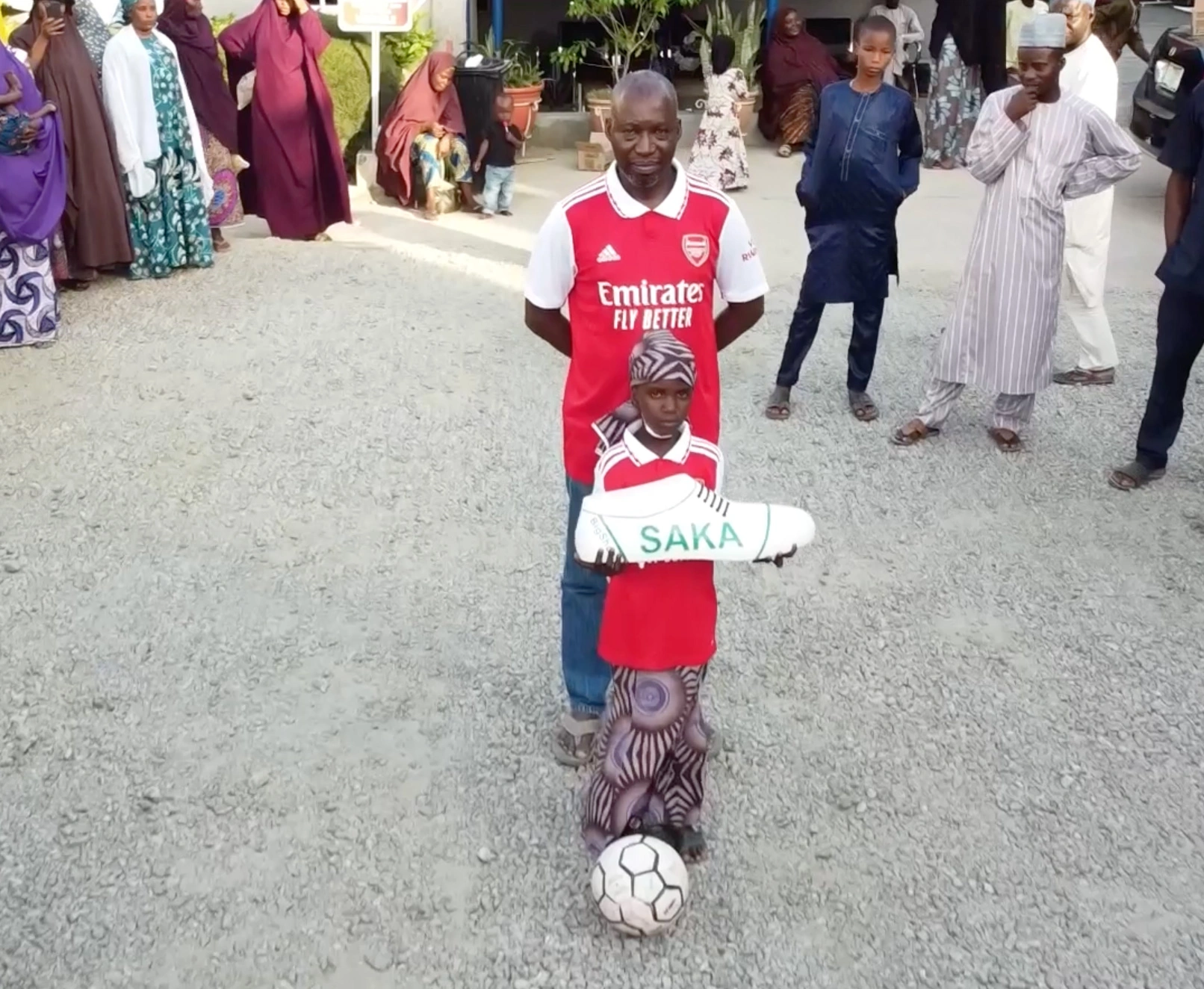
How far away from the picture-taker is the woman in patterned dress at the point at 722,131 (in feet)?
33.9

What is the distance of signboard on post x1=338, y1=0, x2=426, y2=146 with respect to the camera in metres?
10.0

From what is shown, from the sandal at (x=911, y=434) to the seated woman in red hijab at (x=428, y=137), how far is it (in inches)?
194

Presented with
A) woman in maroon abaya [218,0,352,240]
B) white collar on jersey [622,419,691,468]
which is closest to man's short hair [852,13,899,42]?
white collar on jersey [622,419,691,468]

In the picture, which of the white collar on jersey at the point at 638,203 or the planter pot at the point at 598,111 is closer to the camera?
the white collar on jersey at the point at 638,203

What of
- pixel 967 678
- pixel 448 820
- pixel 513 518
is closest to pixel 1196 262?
pixel 967 678

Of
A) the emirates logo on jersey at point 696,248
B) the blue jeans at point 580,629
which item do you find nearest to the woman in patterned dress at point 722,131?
the blue jeans at point 580,629

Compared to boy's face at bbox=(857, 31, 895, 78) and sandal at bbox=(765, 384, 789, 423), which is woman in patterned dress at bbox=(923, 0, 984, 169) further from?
boy's face at bbox=(857, 31, 895, 78)

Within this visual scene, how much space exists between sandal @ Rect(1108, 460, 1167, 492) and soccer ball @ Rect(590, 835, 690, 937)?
10.3ft

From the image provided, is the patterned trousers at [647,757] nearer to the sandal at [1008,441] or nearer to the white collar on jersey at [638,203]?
the white collar on jersey at [638,203]

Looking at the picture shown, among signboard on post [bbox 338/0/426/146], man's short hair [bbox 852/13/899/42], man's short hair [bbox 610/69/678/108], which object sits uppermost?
man's short hair [bbox 610/69/678/108]

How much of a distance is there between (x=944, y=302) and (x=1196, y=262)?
2732 mm

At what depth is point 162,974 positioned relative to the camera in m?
2.85

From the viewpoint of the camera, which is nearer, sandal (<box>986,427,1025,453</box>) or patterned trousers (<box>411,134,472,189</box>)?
sandal (<box>986,427,1025,453</box>)

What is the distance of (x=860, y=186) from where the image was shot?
543 centimetres
